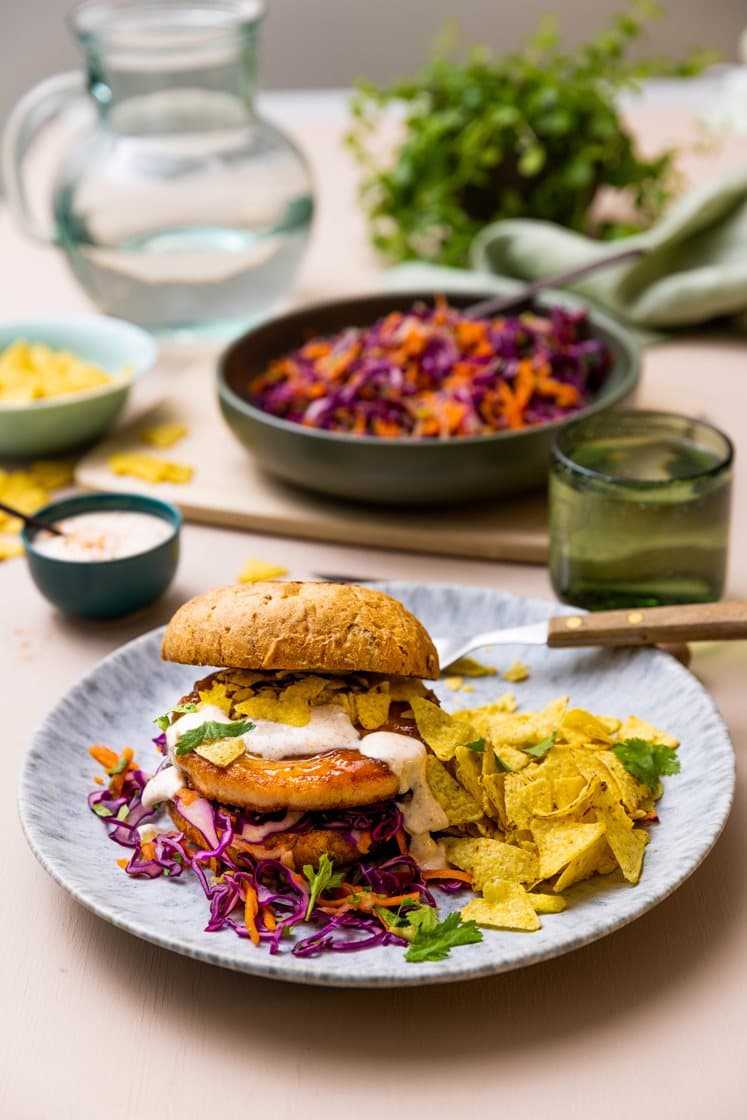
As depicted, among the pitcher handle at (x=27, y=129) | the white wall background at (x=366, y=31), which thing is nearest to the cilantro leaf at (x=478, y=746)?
the pitcher handle at (x=27, y=129)

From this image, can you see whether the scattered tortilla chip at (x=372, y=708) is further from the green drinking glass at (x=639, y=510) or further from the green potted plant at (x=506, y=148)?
the green potted plant at (x=506, y=148)

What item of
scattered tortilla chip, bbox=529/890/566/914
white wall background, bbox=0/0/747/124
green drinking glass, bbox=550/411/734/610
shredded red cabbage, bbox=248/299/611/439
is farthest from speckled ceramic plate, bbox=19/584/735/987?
white wall background, bbox=0/0/747/124

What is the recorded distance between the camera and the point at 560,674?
2.03 meters

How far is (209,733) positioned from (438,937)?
36cm

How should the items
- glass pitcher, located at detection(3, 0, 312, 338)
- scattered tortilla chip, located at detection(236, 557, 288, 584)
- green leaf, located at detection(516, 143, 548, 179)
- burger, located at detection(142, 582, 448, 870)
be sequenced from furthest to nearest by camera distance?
green leaf, located at detection(516, 143, 548, 179), glass pitcher, located at detection(3, 0, 312, 338), scattered tortilla chip, located at detection(236, 557, 288, 584), burger, located at detection(142, 582, 448, 870)

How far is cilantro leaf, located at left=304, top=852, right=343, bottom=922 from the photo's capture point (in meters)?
1.51

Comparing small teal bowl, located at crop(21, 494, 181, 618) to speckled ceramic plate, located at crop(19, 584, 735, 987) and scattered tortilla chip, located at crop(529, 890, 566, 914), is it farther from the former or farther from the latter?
scattered tortilla chip, located at crop(529, 890, 566, 914)

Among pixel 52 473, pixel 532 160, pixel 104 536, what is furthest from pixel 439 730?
pixel 532 160

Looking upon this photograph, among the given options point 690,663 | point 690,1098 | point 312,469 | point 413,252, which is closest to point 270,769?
point 690,1098

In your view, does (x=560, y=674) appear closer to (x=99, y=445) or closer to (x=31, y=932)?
(x=31, y=932)

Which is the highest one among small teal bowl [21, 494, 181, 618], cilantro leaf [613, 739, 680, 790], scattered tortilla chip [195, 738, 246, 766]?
scattered tortilla chip [195, 738, 246, 766]

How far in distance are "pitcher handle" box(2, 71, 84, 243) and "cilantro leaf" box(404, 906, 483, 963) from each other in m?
2.28

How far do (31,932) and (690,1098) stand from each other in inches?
29.7

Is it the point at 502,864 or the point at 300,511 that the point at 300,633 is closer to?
the point at 502,864
